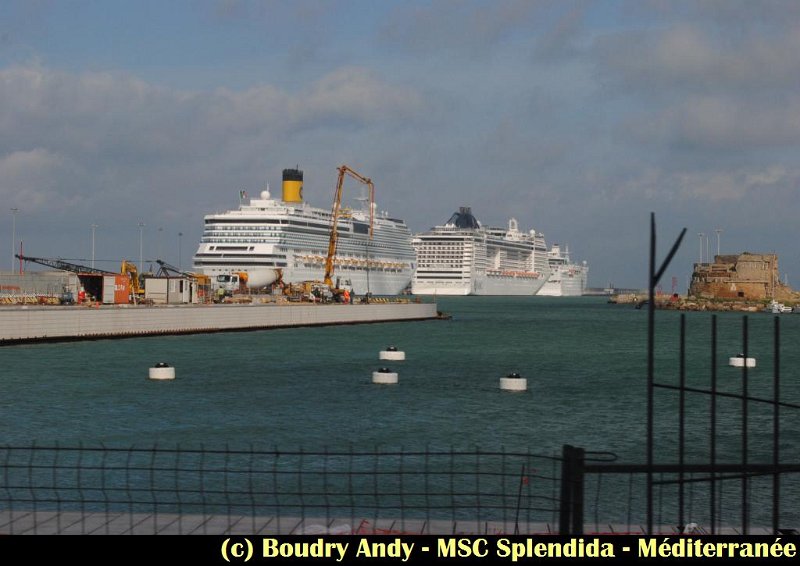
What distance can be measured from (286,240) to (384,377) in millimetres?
95648

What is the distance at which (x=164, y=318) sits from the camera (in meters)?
65.2

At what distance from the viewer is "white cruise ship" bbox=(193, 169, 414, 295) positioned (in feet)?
432

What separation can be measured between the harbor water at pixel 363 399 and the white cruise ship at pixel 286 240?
224 ft

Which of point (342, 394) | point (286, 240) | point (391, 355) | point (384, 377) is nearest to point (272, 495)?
point (342, 394)

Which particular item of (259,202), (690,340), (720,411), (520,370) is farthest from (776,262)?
(720,411)

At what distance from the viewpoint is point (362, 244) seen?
152000 mm

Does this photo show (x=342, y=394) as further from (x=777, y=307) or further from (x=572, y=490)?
(x=777, y=307)

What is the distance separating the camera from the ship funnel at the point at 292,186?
14300 cm

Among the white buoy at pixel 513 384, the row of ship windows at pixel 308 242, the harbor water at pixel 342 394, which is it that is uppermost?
the row of ship windows at pixel 308 242

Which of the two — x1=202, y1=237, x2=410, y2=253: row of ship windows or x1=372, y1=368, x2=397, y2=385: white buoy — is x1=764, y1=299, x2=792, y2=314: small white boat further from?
x1=372, y1=368, x2=397, y2=385: white buoy

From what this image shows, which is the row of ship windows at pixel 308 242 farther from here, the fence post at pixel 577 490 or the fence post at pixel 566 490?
the fence post at pixel 577 490

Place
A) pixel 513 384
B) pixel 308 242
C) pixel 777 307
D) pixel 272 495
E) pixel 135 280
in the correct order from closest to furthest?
pixel 272 495, pixel 513 384, pixel 135 280, pixel 308 242, pixel 777 307

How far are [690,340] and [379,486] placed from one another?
214 feet

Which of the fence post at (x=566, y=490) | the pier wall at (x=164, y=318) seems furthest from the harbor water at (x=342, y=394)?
the fence post at (x=566, y=490)
